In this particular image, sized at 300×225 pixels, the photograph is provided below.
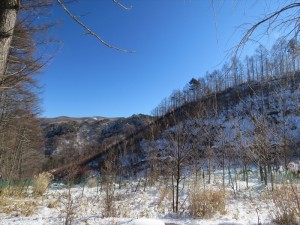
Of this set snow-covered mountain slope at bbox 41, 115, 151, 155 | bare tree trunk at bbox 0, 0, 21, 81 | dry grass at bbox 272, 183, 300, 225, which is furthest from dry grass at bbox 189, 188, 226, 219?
snow-covered mountain slope at bbox 41, 115, 151, 155

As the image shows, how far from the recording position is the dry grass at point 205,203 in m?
5.90

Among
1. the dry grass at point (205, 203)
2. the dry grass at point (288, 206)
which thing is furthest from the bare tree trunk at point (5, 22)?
the dry grass at point (205, 203)

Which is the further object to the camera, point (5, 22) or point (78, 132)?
point (78, 132)

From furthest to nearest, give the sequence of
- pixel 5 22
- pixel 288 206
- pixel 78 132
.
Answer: pixel 78 132 < pixel 288 206 < pixel 5 22

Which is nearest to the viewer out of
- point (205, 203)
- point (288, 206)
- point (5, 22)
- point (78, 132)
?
point (5, 22)

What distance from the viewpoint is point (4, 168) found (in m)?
18.1

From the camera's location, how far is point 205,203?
19.9 feet

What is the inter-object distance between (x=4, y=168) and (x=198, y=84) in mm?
47535

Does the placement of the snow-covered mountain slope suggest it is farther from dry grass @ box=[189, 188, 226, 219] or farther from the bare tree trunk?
the bare tree trunk

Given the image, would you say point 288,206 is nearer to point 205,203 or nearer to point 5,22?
point 205,203

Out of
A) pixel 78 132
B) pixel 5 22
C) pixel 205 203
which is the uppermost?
pixel 78 132

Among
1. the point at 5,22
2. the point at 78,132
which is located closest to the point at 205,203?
the point at 5,22

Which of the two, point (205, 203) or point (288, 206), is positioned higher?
point (288, 206)

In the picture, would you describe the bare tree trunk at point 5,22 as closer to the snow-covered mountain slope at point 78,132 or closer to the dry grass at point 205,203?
the dry grass at point 205,203
